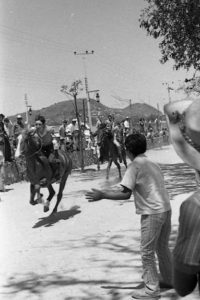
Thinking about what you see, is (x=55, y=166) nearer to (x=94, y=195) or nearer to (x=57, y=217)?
(x=57, y=217)

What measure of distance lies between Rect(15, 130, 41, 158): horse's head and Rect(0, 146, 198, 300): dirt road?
1405 mm

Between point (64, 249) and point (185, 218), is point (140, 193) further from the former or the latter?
point (64, 249)

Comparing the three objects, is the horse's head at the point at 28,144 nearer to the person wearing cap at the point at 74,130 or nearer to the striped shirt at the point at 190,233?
the striped shirt at the point at 190,233

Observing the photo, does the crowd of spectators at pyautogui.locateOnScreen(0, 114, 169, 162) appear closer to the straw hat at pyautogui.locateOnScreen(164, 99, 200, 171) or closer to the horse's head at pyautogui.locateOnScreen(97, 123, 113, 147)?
the horse's head at pyautogui.locateOnScreen(97, 123, 113, 147)

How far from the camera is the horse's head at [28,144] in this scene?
30.2 feet

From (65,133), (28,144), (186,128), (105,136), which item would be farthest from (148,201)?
(65,133)

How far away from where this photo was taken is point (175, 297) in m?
4.49

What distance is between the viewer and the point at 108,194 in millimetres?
3824

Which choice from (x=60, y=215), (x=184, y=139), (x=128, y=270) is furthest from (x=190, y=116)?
(x=60, y=215)

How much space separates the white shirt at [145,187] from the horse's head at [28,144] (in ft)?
17.2

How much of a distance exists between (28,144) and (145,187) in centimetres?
535

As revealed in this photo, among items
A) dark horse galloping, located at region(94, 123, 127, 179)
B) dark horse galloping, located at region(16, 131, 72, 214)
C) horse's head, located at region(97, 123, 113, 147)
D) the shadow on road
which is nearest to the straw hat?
the shadow on road

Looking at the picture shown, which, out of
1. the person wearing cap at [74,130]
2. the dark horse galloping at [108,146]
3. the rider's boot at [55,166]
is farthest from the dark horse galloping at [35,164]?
the person wearing cap at [74,130]

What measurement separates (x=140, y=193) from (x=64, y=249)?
2.70 meters
